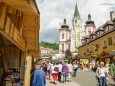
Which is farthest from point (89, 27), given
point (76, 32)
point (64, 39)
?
point (64, 39)

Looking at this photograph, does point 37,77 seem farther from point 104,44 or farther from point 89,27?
point 89,27

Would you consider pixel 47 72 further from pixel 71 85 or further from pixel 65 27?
pixel 65 27

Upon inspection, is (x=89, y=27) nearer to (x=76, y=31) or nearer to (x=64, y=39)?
(x=76, y=31)

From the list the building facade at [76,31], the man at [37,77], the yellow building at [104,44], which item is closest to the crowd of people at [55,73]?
the man at [37,77]

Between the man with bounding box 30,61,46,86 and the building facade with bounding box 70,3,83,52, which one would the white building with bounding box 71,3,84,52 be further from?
the man with bounding box 30,61,46,86

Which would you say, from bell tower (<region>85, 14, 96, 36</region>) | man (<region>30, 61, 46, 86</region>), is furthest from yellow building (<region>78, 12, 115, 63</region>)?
bell tower (<region>85, 14, 96, 36</region>)

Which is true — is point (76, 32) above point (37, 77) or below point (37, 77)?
above

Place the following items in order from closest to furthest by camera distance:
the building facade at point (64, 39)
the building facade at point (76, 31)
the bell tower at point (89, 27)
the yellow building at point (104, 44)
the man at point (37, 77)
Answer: the man at point (37, 77)
the yellow building at point (104, 44)
the bell tower at point (89, 27)
the building facade at point (76, 31)
the building facade at point (64, 39)

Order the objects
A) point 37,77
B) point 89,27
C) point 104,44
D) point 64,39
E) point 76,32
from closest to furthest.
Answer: point 37,77 < point 104,44 < point 89,27 < point 76,32 < point 64,39

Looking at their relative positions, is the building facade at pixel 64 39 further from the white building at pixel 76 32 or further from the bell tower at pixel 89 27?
the bell tower at pixel 89 27

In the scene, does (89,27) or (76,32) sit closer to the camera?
(89,27)

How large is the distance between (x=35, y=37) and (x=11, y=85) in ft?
6.11

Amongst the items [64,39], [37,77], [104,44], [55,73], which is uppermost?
[64,39]

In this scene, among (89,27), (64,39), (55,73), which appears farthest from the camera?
(64,39)
